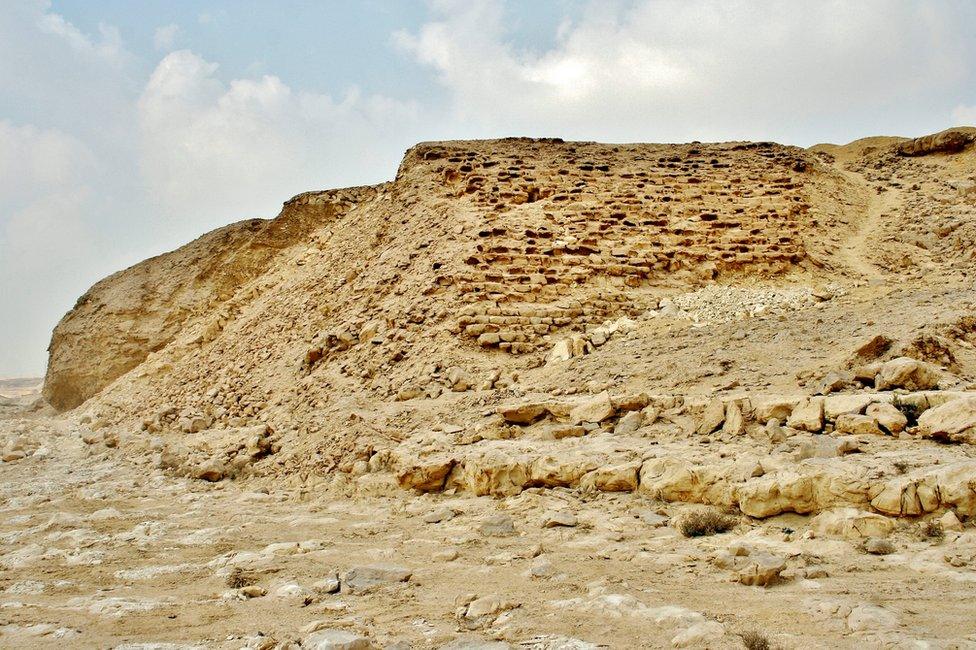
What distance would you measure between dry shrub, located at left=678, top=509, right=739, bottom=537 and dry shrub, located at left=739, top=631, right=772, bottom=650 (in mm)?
1629

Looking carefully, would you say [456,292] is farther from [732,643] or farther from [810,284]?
[732,643]

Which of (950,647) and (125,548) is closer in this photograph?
(950,647)

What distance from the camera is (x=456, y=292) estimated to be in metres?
10.1

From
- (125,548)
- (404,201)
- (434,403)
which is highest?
(404,201)

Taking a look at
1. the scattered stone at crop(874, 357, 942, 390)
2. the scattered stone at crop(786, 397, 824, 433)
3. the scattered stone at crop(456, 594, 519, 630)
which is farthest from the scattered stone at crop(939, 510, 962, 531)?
the scattered stone at crop(456, 594, 519, 630)

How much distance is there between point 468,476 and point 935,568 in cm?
366

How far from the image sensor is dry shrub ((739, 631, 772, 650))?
9.43 ft

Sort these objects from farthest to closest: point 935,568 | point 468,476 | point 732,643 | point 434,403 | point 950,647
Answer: point 434,403
point 468,476
point 935,568
point 732,643
point 950,647

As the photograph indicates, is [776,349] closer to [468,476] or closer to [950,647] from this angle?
[468,476]

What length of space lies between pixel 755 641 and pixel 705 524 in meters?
1.74

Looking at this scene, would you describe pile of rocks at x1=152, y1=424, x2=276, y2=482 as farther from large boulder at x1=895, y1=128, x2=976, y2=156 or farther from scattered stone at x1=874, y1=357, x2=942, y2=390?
large boulder at x1=895, y1=128, x2=976, y2=156

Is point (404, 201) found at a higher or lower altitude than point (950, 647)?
higher

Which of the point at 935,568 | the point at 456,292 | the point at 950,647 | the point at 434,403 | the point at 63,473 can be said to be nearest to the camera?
the point at 950,647

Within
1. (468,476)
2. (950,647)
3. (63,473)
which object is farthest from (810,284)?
(63,473)
